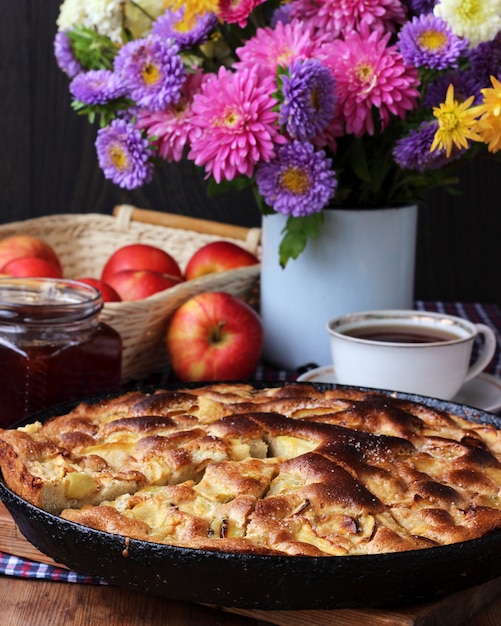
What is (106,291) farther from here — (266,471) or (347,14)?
(266,471)

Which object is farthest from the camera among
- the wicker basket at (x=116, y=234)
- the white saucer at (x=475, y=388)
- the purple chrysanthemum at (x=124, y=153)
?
the wicker basket at (x=116, y=234)

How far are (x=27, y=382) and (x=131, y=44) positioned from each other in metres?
0.58

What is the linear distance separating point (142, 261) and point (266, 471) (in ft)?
2.98

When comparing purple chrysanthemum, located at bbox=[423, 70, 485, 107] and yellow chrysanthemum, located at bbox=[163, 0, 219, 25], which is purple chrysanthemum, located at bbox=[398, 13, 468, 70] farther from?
yellow chrysanthemum, located at bbox=[163, 0, 219, 25]

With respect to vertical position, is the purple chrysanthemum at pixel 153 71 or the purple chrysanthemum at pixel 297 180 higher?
the purple chrysanthemum at pixel 153 71

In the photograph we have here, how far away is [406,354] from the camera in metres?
1.43

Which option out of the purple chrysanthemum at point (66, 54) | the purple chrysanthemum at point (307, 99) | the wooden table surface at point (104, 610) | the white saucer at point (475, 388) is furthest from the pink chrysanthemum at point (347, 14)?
the wooden table surface at point (104, 610)

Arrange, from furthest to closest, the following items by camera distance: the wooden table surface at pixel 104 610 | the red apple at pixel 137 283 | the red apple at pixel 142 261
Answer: the red apple at pixel 142 261
the red apple at pixel 137 283
the wooden table surface at pixel 104 610

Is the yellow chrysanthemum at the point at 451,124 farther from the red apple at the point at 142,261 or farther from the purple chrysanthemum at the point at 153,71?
the red apple at the point at 142,261

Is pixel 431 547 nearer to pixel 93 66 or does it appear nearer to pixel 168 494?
pixel 168 494

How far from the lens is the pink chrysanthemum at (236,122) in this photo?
152cm

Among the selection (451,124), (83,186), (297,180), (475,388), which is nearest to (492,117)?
(451,124)

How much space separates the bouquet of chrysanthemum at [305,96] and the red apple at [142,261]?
246 millimetres

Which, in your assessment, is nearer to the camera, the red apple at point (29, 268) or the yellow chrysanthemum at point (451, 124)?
the yellow chrysanthemum at point (451, 124)
